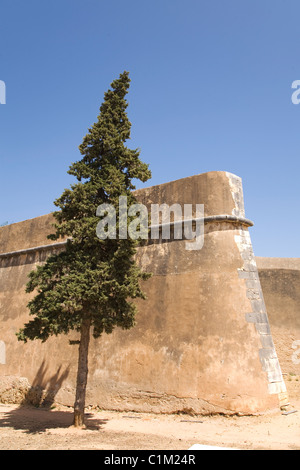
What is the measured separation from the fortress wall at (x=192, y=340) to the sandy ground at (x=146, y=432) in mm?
400

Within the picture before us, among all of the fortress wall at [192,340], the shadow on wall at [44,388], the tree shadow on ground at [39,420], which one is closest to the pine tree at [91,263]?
the tree shadow on ground at [39,420]

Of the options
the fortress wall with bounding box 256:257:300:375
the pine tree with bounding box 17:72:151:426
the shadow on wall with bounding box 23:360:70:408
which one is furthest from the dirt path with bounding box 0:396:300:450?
the fortress wall with bounding box 256:257:300:375

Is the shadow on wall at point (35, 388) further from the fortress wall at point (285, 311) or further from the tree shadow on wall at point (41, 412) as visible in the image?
the fortress wall at point (285, 311)

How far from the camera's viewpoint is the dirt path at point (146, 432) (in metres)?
5.70

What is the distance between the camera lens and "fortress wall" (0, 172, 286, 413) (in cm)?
791

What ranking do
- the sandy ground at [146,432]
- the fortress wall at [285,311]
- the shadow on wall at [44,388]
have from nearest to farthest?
1. the sandy ground at [146,432]
2. the shadow on wall at [44,388]
3. the fortress wall at [285,311]

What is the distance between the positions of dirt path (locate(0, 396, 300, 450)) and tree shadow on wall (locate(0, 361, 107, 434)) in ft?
0.07

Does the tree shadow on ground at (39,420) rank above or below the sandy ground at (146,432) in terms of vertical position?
below

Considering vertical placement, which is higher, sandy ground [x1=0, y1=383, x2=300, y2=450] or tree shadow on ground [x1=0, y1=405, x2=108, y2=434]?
sandy ground [x1=0, y1=383, x2=300, y2=450]

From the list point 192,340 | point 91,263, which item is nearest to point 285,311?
point 192,340

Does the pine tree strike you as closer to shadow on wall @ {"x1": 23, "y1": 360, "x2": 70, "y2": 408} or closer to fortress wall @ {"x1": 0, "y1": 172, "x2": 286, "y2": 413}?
fortress wall @ {"x1": 0, "y1": 172, "x2": 286, "y2": 413}

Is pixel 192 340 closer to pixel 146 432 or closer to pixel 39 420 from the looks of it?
pixel 146 432
